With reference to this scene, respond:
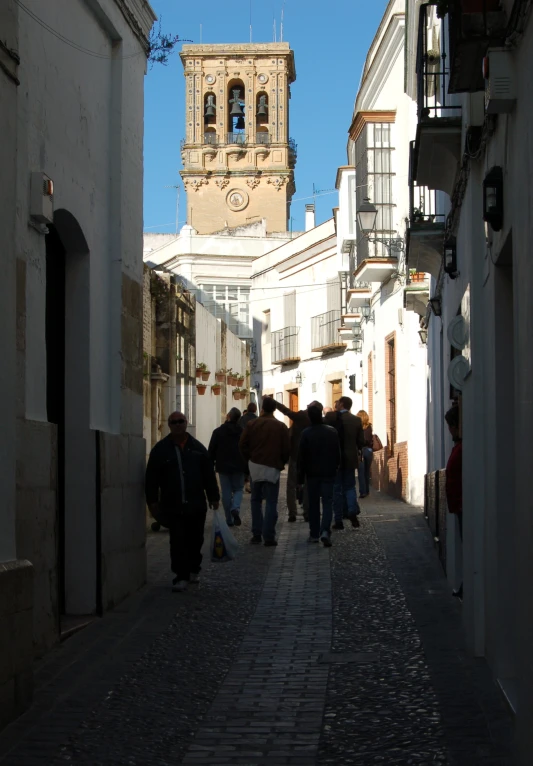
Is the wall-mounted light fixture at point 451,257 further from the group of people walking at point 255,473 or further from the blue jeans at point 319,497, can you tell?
the blue jeans at point 319,497

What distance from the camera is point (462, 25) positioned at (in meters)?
6.02

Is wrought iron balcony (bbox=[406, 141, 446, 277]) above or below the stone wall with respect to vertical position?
above

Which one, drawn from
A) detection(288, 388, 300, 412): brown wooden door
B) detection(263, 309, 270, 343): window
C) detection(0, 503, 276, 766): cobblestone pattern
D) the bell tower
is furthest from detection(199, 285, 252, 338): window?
detection(0, 503, 276, 766): cobblestone pattern

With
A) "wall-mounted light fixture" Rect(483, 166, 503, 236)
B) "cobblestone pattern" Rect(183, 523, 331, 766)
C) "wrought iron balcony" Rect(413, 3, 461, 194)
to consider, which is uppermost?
"wrought iron balcony" Rect(413, 3, 461, 194)

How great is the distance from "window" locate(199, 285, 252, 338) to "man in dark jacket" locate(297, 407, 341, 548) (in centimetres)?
3381

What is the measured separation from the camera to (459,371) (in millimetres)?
8422

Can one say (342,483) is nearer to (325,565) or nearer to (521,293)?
(325,565)

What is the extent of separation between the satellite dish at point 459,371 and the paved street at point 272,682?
5.69 ft

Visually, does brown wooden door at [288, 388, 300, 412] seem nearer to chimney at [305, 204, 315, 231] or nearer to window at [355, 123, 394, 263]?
chimney at [305, 204, 315, 231]

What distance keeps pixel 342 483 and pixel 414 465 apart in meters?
4.41

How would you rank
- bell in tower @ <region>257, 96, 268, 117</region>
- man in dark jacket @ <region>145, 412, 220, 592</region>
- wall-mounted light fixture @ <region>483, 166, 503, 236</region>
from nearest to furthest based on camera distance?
wall-mounted light fixture @ <region>483, 166, 503, 236</region> → man in dark jacket @ <region>145, 412, 220, 592</region> → bell in tower @ <region>257, 96, 268, 117</region>

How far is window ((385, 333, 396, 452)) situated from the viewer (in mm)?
23219

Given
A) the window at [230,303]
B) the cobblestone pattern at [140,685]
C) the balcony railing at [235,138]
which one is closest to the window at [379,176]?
the cobblestone pattern at [140,685]

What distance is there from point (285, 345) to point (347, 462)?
82.9 feet
